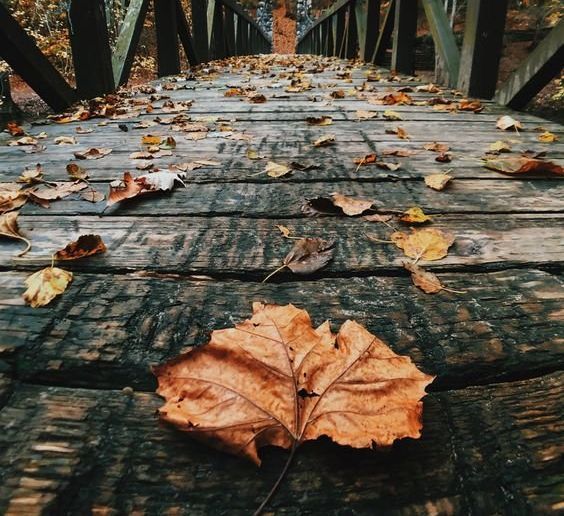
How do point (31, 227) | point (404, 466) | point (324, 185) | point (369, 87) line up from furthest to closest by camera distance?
1. point (369, 87)
2. point (324, 185)
3. point (31, 227)
4. point (404, 466)

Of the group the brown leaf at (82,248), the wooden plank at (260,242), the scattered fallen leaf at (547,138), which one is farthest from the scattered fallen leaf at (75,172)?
the scattered fallen leaf at (547,138)

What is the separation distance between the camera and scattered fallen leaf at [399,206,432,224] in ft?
3.67

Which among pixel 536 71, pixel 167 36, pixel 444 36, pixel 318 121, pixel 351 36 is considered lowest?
pixel 318 121

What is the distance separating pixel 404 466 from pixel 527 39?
439 inches

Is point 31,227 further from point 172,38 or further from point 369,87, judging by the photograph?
point 172,38

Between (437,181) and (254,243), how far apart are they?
674 mm

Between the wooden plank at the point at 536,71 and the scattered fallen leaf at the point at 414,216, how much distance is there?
1.59 metres

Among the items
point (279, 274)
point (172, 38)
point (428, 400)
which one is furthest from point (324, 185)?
point (172, 38)

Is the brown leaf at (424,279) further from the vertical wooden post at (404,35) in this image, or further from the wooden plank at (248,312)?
the vertical wooden post at (404,35)

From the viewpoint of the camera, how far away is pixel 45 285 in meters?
0.81

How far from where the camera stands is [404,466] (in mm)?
492

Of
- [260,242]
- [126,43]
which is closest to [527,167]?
[260,242]

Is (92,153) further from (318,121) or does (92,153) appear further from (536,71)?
(536,71)

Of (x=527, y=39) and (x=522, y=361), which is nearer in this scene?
(x=522, y=361)
